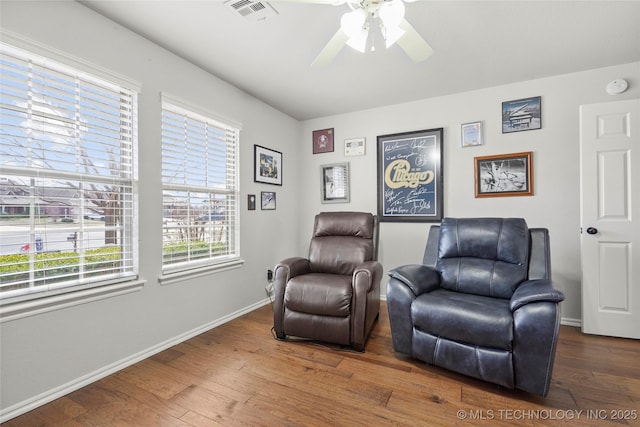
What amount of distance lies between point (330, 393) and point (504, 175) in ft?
8.80

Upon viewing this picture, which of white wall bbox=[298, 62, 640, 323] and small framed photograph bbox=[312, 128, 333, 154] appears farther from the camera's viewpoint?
small framed photograph bbox=[312, 128, 333, 154]

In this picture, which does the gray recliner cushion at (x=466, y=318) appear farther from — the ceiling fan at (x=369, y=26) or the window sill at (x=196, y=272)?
the window sill at (x=196, y=272)

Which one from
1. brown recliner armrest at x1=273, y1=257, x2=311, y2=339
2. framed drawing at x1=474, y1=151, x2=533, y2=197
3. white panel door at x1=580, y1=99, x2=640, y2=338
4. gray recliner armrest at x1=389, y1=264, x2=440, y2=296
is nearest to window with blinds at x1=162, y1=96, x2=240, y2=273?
brown recliner armrest at x1=273, y1=257, x2=311, y2=339

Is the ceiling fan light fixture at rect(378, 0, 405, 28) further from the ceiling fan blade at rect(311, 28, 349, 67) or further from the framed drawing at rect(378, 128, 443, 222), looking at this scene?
the framed drawing at rect(378, 128, 443, 222)

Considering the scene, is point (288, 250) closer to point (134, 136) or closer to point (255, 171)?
point (255, 171)

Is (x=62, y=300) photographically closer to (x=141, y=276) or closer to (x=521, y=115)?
(x=141, y=276)

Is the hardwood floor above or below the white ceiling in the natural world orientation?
below

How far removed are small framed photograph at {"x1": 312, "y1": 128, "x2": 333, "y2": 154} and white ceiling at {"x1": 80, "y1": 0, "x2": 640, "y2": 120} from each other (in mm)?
781

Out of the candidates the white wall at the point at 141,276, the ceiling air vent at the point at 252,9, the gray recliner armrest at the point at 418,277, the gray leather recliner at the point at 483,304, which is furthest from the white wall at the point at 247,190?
the gray recliner armrest at the point at 418,277

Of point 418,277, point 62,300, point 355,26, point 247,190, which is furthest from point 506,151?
point 62,300

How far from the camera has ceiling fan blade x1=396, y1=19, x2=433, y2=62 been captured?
57.2 inches

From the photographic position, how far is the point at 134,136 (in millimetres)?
2088

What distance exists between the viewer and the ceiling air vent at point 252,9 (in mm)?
1790

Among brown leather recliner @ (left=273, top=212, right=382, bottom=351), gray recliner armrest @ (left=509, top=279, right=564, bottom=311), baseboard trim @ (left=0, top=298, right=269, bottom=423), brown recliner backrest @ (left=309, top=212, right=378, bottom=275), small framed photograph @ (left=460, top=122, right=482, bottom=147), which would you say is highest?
small framed photograph @ (left=460, top=122, right=482, bottom=147)
